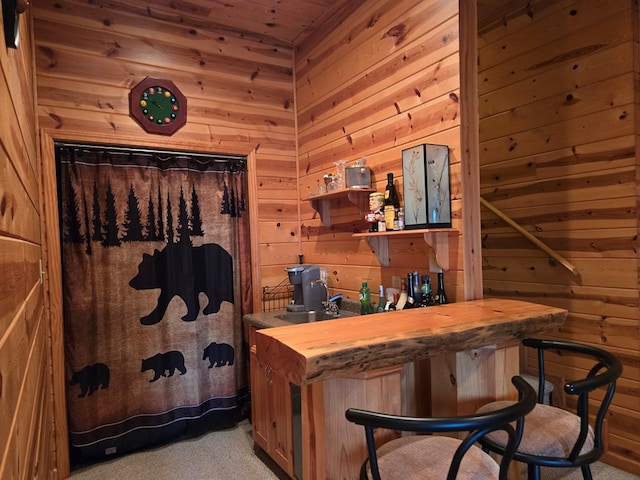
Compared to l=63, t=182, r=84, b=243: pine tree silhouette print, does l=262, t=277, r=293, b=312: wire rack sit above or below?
below

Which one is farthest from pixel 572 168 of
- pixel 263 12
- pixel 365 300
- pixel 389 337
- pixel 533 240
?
pixel 263 12

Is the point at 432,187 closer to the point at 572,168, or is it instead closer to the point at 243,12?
the point at 572,168

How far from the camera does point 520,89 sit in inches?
117

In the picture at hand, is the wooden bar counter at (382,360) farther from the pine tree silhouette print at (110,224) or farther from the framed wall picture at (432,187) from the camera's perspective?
the pine tree silhouette print at (110,224)

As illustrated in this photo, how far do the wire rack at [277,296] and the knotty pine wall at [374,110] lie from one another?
32 cm

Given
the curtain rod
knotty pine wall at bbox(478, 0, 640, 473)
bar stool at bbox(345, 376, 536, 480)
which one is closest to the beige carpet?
knotty pine wall at bbox(478, 0, 640, 473)

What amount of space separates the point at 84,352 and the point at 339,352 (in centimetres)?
208

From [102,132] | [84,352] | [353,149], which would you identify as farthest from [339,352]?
[102,132]

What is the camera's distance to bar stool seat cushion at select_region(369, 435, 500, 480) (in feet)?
3.90

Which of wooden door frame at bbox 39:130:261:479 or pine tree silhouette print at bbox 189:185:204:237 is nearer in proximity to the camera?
wooden door frame at bbox 39:130:261:479

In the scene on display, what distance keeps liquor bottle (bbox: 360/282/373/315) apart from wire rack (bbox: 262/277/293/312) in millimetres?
879

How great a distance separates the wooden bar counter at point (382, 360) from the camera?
1.29 m

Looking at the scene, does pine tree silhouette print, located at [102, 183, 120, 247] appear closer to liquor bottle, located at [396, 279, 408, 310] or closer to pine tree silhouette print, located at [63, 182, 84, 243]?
pine tree silhouette print, located at [63, 182, 84, 243]

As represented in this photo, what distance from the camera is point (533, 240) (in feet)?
9.38
